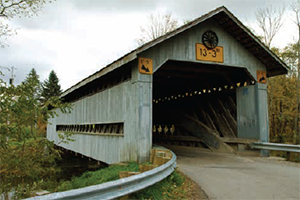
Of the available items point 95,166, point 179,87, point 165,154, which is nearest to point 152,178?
point 165,154

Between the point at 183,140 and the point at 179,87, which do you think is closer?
the point at 183,140

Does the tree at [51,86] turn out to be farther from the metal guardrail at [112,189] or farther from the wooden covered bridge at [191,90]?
the metal guardrail at [112,189]

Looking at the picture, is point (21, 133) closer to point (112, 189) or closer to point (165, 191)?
point (112, 189)

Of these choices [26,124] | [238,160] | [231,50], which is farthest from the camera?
[231,50]

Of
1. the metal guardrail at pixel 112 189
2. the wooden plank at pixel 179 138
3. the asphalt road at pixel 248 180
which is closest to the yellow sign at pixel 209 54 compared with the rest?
the asphalt road at pixel 248 180

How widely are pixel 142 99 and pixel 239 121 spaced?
4715 millimetres

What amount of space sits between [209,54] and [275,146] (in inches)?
146

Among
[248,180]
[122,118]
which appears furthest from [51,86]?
[248,180]

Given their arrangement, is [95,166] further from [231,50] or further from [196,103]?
[231,50]

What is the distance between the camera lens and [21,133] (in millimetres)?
3322

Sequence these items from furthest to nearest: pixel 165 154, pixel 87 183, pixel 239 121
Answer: pixel 239 121
pixel 87 183
pixel 165 154

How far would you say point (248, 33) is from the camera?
891cm

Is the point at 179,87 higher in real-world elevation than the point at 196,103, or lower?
higher

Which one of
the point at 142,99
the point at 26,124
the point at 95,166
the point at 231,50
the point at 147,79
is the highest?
the point at 231,50
